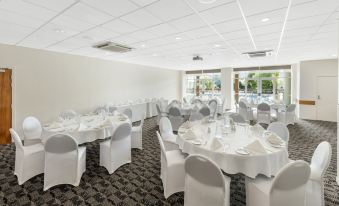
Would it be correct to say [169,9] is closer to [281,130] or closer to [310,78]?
[281,130]

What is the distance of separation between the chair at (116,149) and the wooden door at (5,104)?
149 inches

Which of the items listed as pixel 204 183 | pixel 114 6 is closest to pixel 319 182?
pixel 204 183

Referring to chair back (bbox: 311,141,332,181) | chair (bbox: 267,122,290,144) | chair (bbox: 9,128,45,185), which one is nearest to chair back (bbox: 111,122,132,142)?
chair (bbox: 9,128,45,185)

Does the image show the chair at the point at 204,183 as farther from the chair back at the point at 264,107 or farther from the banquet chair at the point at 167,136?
the chair back at the point at 264,107

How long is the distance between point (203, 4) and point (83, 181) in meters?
3.65

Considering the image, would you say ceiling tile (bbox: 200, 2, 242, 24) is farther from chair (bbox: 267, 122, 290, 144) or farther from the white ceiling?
chair (bbox: 267, 122, 290, 144)

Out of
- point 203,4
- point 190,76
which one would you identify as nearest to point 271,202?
point 203,4

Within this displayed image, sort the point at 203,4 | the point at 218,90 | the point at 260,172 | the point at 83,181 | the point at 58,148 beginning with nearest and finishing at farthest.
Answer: the point at 260,172 → the point at 203,4 → the point at 58,148 → the point at 83,181 → the point at 218,90

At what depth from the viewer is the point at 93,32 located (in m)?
3.94

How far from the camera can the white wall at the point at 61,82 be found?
5.29 m

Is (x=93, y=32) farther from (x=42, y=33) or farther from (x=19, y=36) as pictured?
(x=19, y=36)

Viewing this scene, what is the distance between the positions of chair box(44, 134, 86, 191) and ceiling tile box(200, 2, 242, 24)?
3.10 m

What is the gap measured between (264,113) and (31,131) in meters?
8.17

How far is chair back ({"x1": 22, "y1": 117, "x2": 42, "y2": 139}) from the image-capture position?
157 inches
